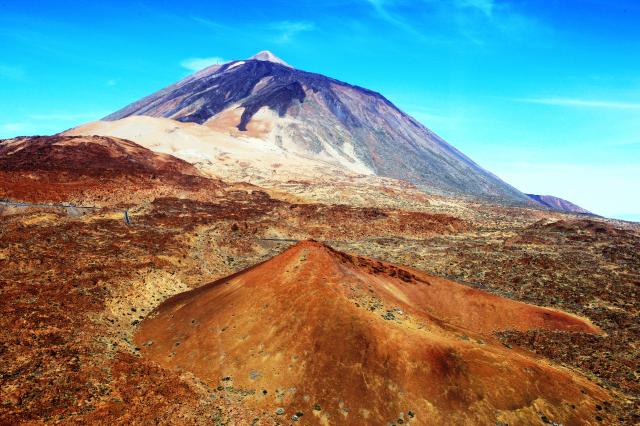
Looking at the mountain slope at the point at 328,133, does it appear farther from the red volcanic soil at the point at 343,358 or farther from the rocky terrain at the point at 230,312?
the red volcanic soil at the point at 343,358

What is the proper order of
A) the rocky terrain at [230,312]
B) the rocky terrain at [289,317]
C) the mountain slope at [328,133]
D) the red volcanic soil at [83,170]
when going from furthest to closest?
the mountain slope at [328,133], the red volcanic soil at [83,170], the rocky terrain at [289,317], the rocky terrain at [230,312]

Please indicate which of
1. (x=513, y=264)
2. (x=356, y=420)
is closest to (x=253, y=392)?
(x=356, y=420)

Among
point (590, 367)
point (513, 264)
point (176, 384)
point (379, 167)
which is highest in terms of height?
point (379, 167)

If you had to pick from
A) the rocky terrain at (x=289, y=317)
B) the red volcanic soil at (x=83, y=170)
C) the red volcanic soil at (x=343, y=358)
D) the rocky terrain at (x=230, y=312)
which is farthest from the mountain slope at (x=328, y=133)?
the red volcanic soil at (x=343, y=358)

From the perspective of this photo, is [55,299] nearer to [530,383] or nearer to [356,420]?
[356,420]

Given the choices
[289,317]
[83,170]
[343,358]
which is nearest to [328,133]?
[83,170]

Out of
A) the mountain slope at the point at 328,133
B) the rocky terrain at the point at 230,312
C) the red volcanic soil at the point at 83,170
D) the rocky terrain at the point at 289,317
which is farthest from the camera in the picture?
the mountain slope at the point at 328,133
